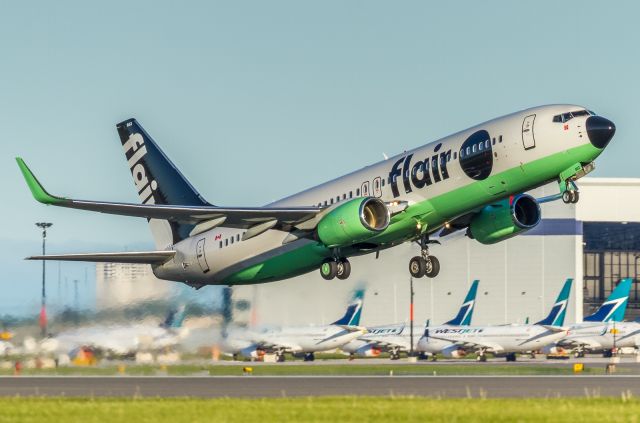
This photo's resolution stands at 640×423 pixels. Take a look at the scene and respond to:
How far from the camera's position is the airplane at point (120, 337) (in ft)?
192

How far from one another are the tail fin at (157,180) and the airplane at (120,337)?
424 centimetres

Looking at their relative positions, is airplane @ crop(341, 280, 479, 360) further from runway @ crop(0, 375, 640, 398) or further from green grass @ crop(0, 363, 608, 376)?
runway @ crop(0, 375, 640, 398)

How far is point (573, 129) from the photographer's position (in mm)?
42062

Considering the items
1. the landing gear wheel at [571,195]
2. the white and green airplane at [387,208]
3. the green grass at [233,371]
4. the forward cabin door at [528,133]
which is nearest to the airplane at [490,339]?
the green grass at [233,371]

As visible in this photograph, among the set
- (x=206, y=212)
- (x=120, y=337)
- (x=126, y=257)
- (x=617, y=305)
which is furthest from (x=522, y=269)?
(x=206, y=212)

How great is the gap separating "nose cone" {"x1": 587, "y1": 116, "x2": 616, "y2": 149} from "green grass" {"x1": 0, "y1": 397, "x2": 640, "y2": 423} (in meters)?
9.99

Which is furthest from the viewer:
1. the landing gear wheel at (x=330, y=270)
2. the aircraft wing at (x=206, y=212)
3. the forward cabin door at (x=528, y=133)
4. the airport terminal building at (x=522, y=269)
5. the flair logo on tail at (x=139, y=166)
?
the airport terminal building at (x=522, y=269)

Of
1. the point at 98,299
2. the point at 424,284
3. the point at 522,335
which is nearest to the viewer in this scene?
the point at 98,299

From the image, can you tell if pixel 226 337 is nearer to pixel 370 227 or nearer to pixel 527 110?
→ pixel 370 227

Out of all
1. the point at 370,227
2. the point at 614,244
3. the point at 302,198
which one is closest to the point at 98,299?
the point at 302,198

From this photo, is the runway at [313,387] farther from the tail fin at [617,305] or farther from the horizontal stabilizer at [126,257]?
the tail fin at [617,305]

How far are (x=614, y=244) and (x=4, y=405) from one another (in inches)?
4244

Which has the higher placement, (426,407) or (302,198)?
(302,198)

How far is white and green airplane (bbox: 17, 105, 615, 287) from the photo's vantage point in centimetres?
4259
